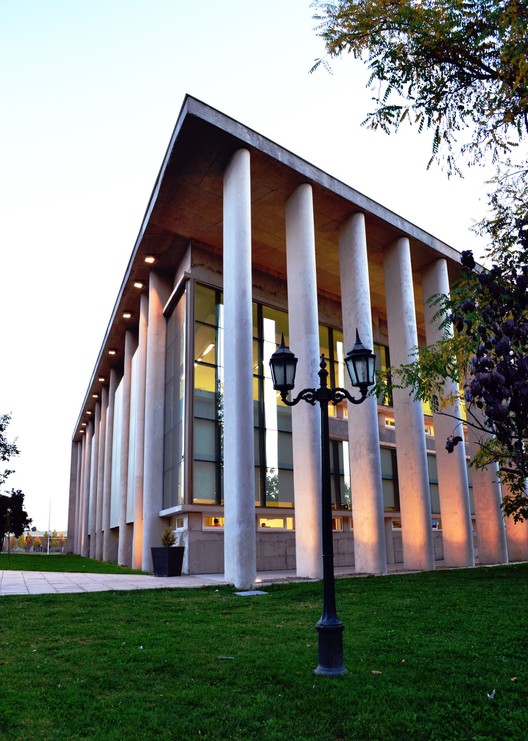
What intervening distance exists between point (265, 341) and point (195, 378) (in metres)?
3.75

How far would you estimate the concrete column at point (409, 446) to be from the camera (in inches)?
730

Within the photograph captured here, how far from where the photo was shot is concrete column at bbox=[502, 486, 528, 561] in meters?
24.3

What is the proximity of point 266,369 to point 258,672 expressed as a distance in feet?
55.9

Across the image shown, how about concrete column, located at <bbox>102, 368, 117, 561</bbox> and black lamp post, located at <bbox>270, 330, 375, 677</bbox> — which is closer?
black lamp post, located at <bbox>270, 330, 375, 677</bbox>

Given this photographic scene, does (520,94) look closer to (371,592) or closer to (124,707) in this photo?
(124,707)

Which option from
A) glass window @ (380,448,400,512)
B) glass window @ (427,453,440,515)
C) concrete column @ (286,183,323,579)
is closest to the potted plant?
concrete column @ (286,183,323,579)

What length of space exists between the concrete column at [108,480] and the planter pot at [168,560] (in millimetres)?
19570

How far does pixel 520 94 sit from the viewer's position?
6.26 m

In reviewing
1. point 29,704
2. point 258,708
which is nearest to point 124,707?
point 29,704

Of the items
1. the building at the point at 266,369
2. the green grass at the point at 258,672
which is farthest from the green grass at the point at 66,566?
the green grass at the point at 258,672

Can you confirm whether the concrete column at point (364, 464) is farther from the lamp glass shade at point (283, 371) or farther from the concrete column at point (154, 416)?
the lamp glass shade at point (283, 371)

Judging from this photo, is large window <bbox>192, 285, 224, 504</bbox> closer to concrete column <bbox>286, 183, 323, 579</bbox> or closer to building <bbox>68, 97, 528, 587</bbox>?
→ building <bbox>68, 97, 528, 587</bbox>

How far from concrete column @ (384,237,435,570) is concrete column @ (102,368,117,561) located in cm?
2229

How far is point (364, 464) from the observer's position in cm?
1714
